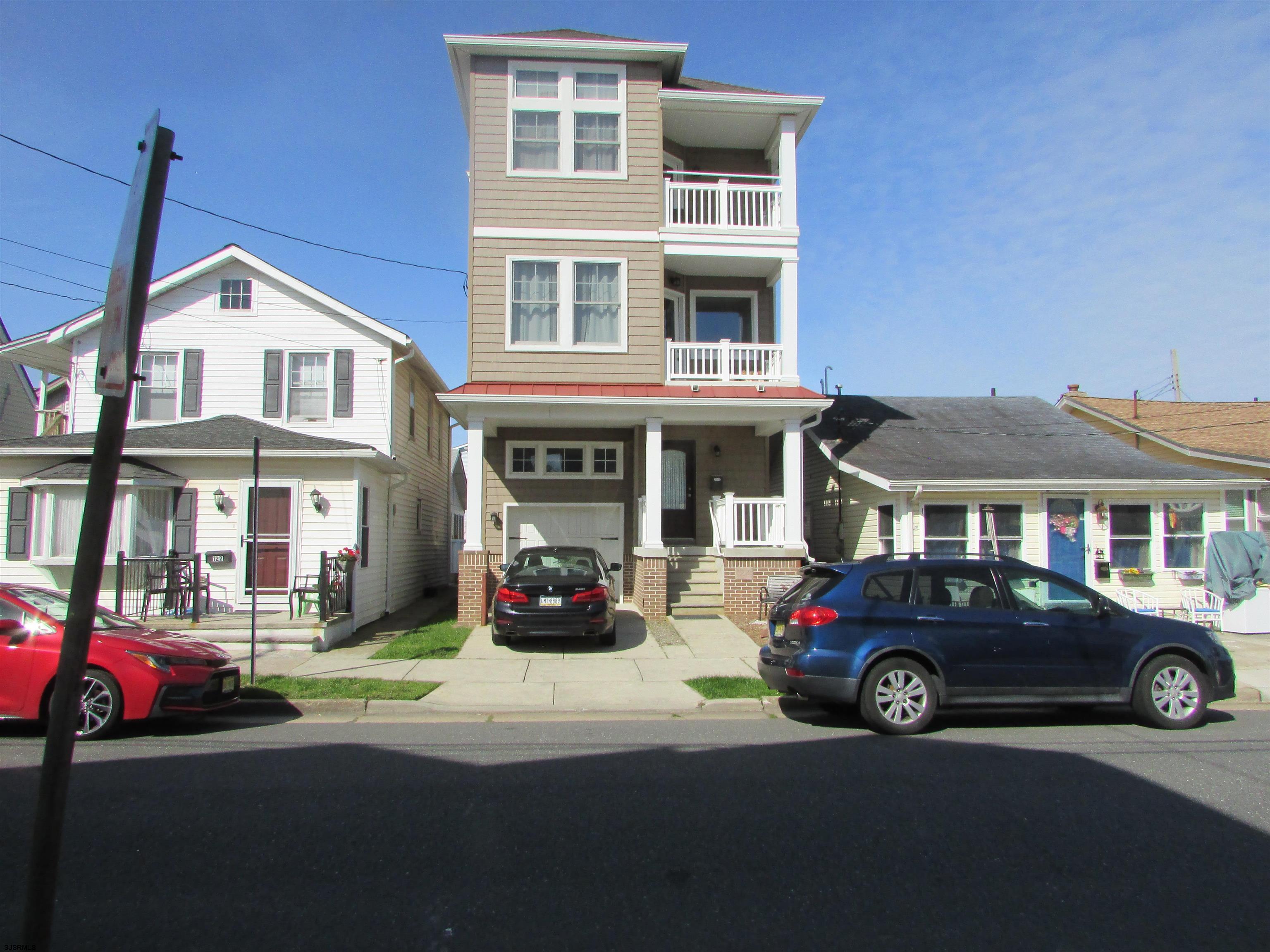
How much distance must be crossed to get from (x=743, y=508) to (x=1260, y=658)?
810cm

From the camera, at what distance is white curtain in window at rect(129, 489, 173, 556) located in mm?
13133

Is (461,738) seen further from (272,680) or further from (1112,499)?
(1112,499)

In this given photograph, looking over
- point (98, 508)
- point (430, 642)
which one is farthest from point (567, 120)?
point (98, 508)

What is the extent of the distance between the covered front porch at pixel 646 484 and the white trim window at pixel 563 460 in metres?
0.02

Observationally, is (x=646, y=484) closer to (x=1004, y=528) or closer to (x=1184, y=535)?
(x=1004, y=528)

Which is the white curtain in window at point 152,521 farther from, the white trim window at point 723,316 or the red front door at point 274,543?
the white trim window at point 723,316

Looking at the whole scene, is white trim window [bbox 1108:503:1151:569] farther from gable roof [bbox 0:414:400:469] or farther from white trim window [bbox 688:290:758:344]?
gable roof [bbox 0:414:400:469]

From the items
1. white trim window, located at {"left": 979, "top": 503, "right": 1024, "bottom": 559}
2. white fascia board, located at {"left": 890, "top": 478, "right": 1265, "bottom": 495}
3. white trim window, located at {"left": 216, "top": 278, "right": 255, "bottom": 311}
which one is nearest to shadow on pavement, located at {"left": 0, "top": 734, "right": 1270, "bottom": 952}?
white fascia board, located at {"left": 890, "top": 478, "right": 1265, "bottom": 495}

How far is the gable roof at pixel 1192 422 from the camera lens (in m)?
19.0

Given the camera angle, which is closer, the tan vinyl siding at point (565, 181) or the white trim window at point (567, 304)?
the white trim window at point (567, 304)

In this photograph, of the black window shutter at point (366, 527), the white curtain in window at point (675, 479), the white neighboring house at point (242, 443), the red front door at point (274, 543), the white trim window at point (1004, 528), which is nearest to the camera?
the white neighboring house at point (242, 443)

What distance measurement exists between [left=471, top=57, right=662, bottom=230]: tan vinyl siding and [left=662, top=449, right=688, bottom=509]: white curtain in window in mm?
4741

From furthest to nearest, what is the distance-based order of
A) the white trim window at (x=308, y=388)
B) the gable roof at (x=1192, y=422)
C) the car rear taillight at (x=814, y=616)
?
the gable roof at (x=1192, y=422)
the white trim window at (x=308, y=388)
the car rear taillight at (x=814, y=616)

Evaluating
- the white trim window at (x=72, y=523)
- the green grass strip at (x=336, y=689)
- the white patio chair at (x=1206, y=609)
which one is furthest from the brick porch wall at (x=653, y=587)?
the white patio chair at (x=1206, y=609)
